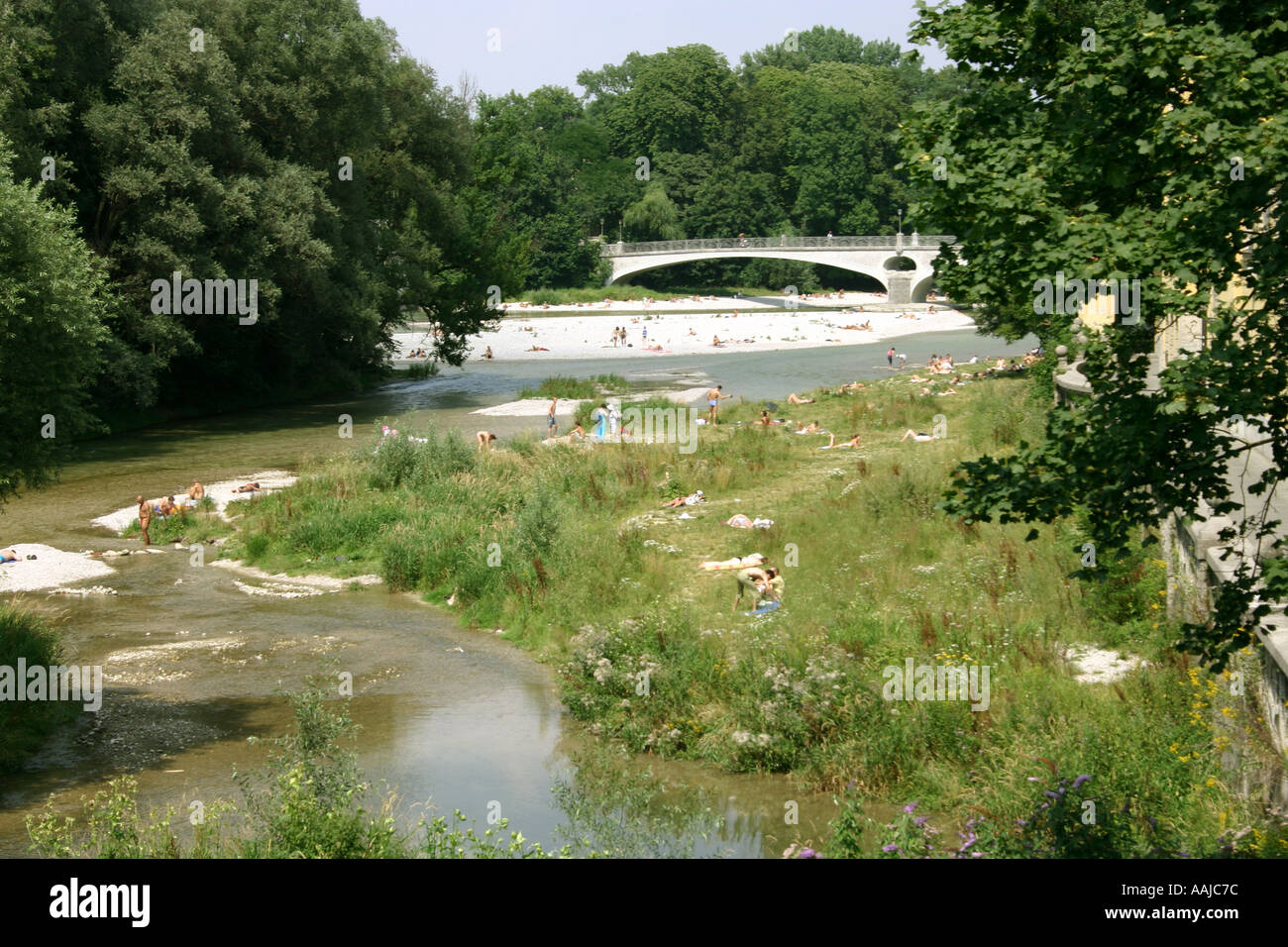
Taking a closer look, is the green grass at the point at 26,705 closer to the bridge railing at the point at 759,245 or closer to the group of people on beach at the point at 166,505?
the group of people on beach at the point at 166,505

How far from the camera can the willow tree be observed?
689 centimetres

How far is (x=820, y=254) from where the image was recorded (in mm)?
107125

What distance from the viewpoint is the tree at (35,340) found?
42.5 ft

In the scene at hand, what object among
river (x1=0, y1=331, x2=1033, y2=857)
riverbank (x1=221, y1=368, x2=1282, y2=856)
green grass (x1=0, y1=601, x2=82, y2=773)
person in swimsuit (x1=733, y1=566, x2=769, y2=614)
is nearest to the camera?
riverbank (x1=221, y1=368, x2=1282, y2=856)

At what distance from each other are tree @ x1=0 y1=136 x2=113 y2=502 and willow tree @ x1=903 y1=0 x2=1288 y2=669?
30.8 feet

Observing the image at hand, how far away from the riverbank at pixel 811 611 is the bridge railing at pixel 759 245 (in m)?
78.1

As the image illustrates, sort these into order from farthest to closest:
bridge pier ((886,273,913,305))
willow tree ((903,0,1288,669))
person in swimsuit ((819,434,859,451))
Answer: bridge pier ((886,273,913,305)), person in swimsuit ((819,434,859,451)), willow tree ((903,0,1288,669))

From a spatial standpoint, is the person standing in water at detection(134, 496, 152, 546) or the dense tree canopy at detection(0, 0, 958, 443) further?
the dense tree canopy at detection(0, 0, 958, 443)

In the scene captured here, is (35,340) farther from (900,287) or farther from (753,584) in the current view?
(900,287)

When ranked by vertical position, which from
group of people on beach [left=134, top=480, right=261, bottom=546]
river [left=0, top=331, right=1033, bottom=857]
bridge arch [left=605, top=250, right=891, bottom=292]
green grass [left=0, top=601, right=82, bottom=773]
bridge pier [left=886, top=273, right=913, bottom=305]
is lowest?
river [left=0, top=331, right=1033, bottom=857]

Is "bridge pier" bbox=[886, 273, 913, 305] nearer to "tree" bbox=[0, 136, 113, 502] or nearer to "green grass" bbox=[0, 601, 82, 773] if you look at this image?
"green grass" bbox=[0, 601, 82, 773]

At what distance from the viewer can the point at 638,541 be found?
2078 cm

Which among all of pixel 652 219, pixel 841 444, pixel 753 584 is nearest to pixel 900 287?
pixel 652 219

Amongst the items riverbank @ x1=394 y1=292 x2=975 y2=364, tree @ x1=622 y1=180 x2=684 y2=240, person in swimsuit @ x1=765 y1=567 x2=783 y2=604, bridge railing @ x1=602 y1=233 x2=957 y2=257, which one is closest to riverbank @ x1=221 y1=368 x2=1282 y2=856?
person in swimsuit @ x1=765 y1=567 x2=783 y2=604
